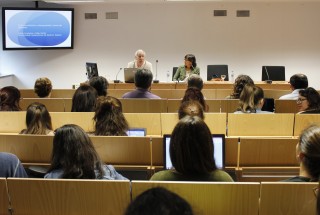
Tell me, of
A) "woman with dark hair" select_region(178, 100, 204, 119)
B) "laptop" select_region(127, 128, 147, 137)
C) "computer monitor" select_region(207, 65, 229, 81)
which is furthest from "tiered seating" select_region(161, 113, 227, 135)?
"computer monitor" select_region(207, 65, 229, 81)

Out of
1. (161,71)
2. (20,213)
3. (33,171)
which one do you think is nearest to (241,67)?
(161,71)

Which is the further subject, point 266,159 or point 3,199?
point 266,159

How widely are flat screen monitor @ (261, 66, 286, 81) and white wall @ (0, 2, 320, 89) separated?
62.4 inches

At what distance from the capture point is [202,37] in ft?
33.5

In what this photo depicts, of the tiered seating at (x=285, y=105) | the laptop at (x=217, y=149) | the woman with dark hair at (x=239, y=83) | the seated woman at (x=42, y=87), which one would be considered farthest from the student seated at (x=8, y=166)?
the tiered seating at (x=285, y=105)

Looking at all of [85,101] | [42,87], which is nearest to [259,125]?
[85,101]

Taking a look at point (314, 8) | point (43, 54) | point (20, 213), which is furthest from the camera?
point (43, 54)

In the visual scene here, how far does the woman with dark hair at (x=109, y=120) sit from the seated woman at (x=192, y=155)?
4.67ft

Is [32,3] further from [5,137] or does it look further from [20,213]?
[20,213]

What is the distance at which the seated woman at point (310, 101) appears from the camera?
14.6ft

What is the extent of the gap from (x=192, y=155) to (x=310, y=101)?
285cm

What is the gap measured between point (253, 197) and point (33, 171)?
6.25 ft

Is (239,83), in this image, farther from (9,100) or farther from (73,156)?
(73,156)

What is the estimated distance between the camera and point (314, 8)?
A: 9.98 metres
